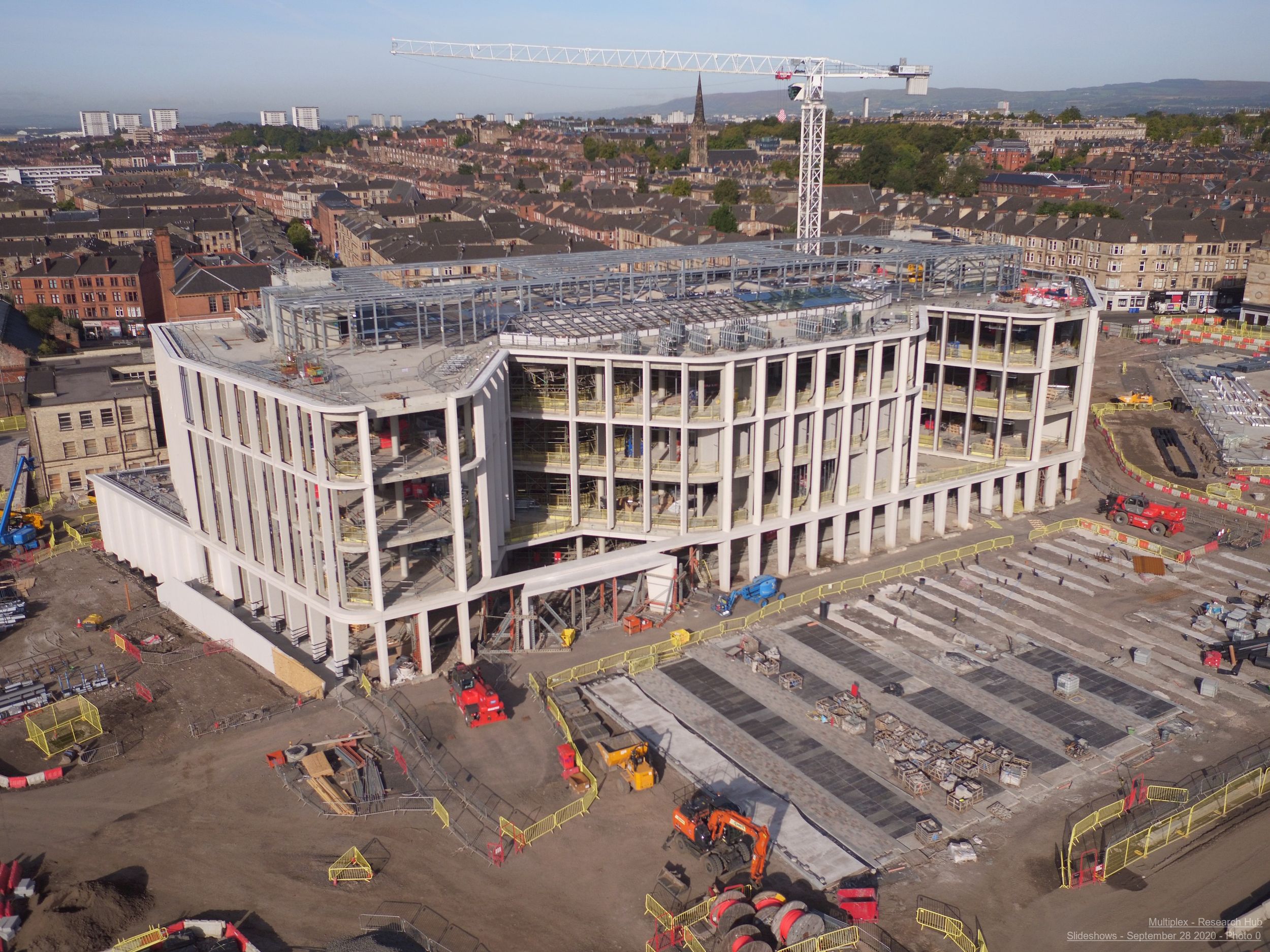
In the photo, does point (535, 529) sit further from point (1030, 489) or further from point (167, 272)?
point (167, 272)

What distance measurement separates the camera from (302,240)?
572 ft

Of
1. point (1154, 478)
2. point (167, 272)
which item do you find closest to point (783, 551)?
point (1154, 478)

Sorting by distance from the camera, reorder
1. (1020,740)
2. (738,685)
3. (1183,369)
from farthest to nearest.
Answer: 1. (1183,369)
2. (738,685)
3. (1020,740)

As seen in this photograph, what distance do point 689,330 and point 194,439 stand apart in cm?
2414

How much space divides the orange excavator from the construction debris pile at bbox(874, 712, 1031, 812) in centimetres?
650

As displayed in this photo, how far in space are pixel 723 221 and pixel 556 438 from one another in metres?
99.4

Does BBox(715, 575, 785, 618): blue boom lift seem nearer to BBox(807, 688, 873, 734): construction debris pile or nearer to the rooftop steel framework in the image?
BBox(807, 688, 873, 734): construction debris pile


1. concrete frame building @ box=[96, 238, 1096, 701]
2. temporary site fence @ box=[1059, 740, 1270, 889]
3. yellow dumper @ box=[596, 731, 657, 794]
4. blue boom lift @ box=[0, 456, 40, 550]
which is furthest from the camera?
blue boom lift @ box=[0, 456, 40, 550]

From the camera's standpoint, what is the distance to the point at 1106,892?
1178 inches

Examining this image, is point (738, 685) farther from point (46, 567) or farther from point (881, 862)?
point (46, 567)

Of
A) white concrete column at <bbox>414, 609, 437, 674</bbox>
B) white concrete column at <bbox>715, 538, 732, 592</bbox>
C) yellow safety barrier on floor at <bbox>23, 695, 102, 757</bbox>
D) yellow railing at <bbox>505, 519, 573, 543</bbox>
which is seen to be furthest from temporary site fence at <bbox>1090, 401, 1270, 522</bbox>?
yellow safety barrier on floor at <bbox>23, 695, 102, 757</bbox>

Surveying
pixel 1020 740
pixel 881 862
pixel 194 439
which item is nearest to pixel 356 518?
pixel 194 439

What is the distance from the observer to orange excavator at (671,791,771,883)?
99.0 ft

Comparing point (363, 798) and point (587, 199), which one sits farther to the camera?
point (587, 199)
